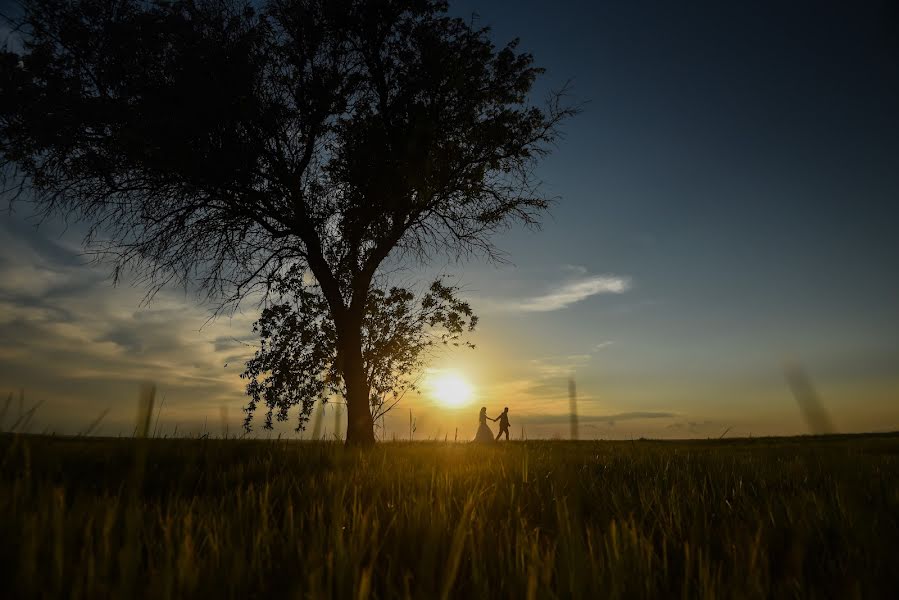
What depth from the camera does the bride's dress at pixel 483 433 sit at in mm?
23741

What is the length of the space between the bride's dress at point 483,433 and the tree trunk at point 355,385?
10418 mm

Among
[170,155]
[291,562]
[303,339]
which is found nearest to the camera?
[291,562]

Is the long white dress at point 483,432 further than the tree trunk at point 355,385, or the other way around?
the long white dress at point 483,432

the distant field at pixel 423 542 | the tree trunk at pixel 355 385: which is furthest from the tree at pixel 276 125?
the distant field at pixel 423 542

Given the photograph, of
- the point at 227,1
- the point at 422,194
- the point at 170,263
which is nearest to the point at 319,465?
the point at 422,194

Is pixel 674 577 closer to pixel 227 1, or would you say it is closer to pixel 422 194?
pixel 422 194

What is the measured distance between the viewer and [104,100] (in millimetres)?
11453

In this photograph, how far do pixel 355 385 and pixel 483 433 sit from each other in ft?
38.2

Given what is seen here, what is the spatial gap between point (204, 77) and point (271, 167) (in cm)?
298

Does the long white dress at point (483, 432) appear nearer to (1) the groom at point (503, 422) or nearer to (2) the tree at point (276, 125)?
(1) the groom at point (503, 422)

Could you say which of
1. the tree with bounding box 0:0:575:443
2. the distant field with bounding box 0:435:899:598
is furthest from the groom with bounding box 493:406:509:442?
the distant field with bounding box 0:435:899:598

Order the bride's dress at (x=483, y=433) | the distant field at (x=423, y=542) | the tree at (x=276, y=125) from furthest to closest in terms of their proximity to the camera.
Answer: the bride's dress at (x=483, y=433) → the tree at (x=276, y=125) → the distant field at (x=423, y=542)

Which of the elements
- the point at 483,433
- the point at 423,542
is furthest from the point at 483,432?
the point at 423,542

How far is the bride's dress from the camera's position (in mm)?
23741
